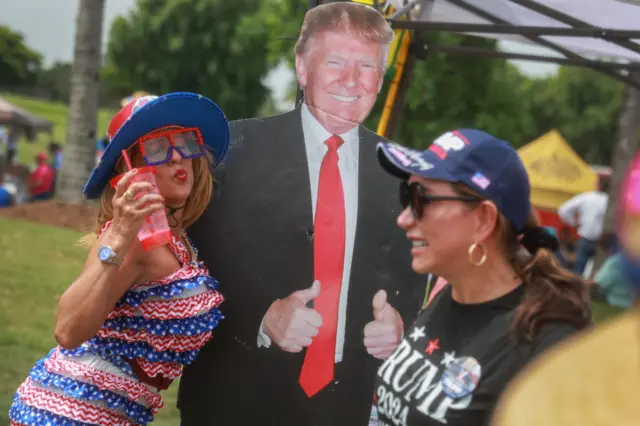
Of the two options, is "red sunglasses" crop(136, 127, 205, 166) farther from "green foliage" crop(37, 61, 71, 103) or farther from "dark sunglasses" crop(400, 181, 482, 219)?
"green foliage" crop(37, 61, 71, 103)

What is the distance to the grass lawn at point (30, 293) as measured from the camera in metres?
5.77

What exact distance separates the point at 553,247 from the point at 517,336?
289 mm

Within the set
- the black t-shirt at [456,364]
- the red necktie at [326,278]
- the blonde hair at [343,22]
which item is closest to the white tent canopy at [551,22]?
the blonde hair at [343,22]

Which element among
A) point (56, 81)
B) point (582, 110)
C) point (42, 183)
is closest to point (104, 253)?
point (42, 183)

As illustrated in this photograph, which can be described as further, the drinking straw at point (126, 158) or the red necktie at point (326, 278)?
the red necktie at point (326, 278)

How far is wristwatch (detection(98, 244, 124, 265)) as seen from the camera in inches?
85.2

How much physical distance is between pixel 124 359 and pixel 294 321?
1.89ft

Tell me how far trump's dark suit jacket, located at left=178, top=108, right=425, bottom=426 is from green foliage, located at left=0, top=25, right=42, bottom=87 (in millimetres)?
76567

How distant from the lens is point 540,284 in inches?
75.4

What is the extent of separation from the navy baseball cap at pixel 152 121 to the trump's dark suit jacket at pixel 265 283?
0.20 m

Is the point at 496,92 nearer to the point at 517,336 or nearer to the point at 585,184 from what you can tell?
the point at 585,184

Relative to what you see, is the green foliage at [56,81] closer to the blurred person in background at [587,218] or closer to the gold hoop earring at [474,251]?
the blurred person in background at [587,218]

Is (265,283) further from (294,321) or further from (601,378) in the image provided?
(601,378)

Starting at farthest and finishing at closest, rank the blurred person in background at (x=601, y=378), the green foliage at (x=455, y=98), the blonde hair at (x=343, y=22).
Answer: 1. the green foliage at (x=455, y=98)
2. the blonde hair at (x=343, y=22)
3. the blurred person in background at (x=601, y=378)
